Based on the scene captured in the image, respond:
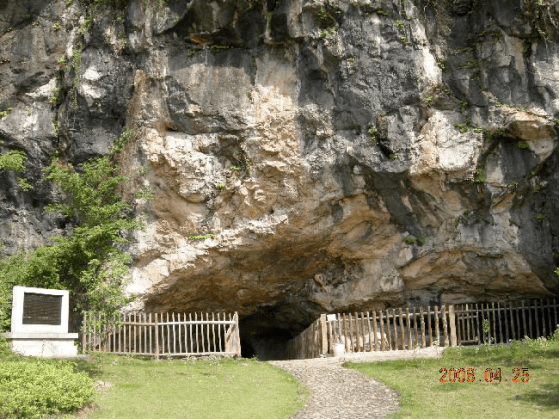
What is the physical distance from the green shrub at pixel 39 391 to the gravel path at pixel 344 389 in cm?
365

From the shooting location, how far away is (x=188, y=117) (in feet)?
60.0

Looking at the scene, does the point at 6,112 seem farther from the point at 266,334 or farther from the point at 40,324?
the point at 266,334

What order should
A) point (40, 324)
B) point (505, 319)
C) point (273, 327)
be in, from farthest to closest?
point (273, 327) → point (505, 319) → point (40, 324)

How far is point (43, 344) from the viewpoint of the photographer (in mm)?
14078

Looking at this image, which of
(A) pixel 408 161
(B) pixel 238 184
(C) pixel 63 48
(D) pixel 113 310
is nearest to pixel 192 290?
(B) pixel 238 184

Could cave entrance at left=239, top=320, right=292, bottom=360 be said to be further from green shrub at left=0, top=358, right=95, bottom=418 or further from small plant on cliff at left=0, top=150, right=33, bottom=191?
green shrub at left=0, top=358, right=95, bottom=418

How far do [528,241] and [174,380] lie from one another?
10.8 metres

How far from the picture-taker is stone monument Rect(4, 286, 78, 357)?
1370cm

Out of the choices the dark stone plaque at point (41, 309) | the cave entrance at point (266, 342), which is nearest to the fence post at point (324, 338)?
the cave entrance at point (266, 342)

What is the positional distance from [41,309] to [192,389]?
196 inches

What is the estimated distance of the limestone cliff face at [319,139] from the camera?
16938 millimetres

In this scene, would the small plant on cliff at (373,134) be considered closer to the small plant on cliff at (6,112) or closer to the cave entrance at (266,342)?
the cave entrance at (266,342)
